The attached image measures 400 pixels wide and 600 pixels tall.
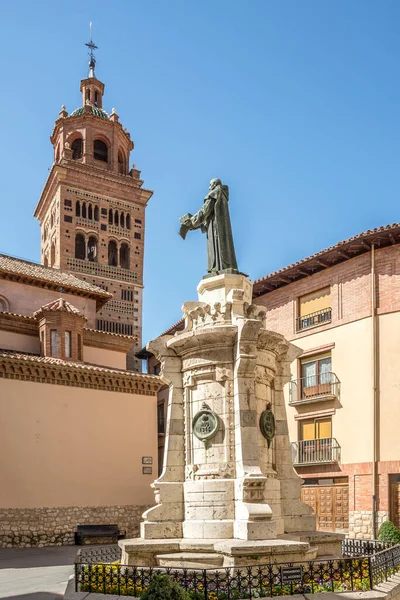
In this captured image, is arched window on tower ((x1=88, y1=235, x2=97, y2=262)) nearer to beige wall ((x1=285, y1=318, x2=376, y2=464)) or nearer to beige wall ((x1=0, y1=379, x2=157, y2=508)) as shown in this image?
beige wall ((x1=0, y1=379, x2=157, y2=508))

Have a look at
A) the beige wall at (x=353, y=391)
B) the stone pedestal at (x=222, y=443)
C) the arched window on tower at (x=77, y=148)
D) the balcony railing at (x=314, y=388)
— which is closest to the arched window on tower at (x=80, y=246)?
the arched window on tower at (x=77, y=148)

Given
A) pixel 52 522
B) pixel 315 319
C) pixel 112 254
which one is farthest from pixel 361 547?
pixel 112 254

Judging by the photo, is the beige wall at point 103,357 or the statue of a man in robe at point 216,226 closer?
the statue of a man in robe at point 216,226

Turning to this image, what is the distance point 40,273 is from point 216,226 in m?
21.8

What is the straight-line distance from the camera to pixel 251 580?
29.8 feet

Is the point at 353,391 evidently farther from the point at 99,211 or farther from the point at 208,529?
the point at 99,211

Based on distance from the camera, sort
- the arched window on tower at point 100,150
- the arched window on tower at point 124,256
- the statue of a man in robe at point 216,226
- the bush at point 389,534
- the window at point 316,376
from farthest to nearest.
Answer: the arched window on tower at point 100,150
the arched window on tower at point 124,256
the window at point 316,376
the bush at point 389,534
the statue of a man in robe at point 216,226

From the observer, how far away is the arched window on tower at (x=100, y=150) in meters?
52.5

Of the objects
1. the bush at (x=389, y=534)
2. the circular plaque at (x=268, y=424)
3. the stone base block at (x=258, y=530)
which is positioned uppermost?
the circular plaque at (x=268, y=424)

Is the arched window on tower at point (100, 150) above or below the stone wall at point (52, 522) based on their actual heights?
above

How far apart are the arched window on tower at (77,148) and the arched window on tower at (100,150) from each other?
1104 mm

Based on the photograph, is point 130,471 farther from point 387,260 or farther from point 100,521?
point 387,260

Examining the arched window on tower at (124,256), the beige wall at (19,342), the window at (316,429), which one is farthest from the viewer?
the arched window on tower at (124,256)

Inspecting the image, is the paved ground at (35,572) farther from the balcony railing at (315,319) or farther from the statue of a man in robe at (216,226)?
the balcony railing at (315,319)
